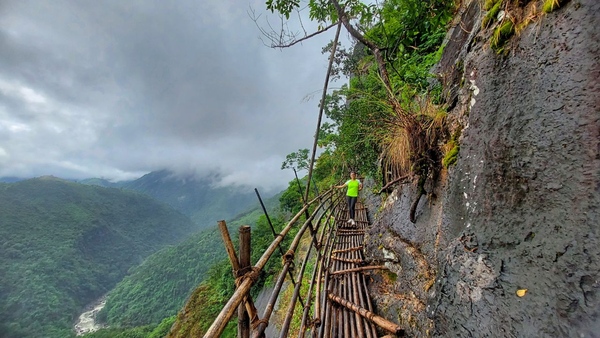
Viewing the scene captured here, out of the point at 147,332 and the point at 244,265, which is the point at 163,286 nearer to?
the point at 147,332

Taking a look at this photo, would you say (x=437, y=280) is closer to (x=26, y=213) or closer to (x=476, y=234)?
(x=476, y=234)

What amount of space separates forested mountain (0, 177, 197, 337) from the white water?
2046 millimetres

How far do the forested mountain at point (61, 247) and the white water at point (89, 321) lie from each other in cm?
205

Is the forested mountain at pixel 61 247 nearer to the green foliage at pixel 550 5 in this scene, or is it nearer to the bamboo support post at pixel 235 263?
the bamboo support post at pixel 235 263

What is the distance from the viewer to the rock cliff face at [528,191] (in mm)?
1132

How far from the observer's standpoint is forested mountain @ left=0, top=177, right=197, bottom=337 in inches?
2176

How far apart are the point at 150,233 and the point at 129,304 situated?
93613 mm

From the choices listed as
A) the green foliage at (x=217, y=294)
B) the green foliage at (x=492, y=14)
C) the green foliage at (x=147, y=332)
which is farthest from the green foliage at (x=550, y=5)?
the green foliage at (x=147, y=332)

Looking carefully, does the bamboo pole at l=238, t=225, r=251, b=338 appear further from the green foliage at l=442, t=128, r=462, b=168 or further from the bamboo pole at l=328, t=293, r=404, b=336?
the green foliage at l=442, t=128, r=462, b=168

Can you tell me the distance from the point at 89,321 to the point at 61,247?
144ft

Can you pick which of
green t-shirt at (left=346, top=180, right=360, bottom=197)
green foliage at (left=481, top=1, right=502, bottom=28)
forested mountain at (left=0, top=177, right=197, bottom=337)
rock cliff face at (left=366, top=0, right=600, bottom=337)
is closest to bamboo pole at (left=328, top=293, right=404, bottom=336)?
rock cliff face at (left=366, top=0, right=600, bottom=337)

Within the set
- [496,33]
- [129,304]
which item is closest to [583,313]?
[496,33]

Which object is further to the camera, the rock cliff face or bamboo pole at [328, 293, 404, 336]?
bamboo pole at [328, 293, 404, 336]

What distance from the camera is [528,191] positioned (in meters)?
1.41
